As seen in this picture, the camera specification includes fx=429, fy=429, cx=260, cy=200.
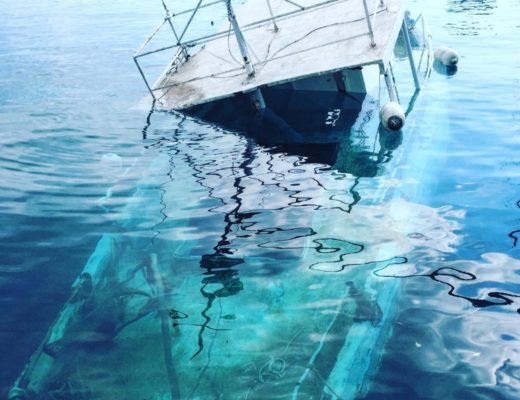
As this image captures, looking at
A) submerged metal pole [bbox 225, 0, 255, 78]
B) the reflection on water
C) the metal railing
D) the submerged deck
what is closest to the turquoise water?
the submerged deck

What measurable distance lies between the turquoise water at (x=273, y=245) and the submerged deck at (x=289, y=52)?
58.2 inches

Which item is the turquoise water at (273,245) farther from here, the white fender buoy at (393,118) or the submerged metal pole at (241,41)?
the submerged metal pole at (241,41)

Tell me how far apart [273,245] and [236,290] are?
1.40 meters

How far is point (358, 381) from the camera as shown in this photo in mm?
5348

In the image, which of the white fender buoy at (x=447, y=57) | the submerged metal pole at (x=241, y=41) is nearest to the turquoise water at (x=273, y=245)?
the submerged metal pole at (x=241, y=41)

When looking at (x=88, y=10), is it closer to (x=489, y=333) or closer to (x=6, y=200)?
(x=6, y=200)

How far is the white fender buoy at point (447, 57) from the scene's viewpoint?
782 inches

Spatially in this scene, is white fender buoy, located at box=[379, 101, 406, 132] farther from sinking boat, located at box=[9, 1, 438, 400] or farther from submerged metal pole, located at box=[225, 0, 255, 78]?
submerged metal pole, located at box=[225, 0, 255, 78]

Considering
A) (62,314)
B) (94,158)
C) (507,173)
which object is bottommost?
(507,173)

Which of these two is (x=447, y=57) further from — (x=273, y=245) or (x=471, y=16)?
(x=273, y=245)

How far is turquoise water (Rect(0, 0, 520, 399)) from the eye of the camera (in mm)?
5629

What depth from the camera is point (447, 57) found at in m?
20.0

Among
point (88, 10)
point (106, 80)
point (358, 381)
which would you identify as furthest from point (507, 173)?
point (88, 10)

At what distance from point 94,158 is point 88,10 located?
3774 cm
